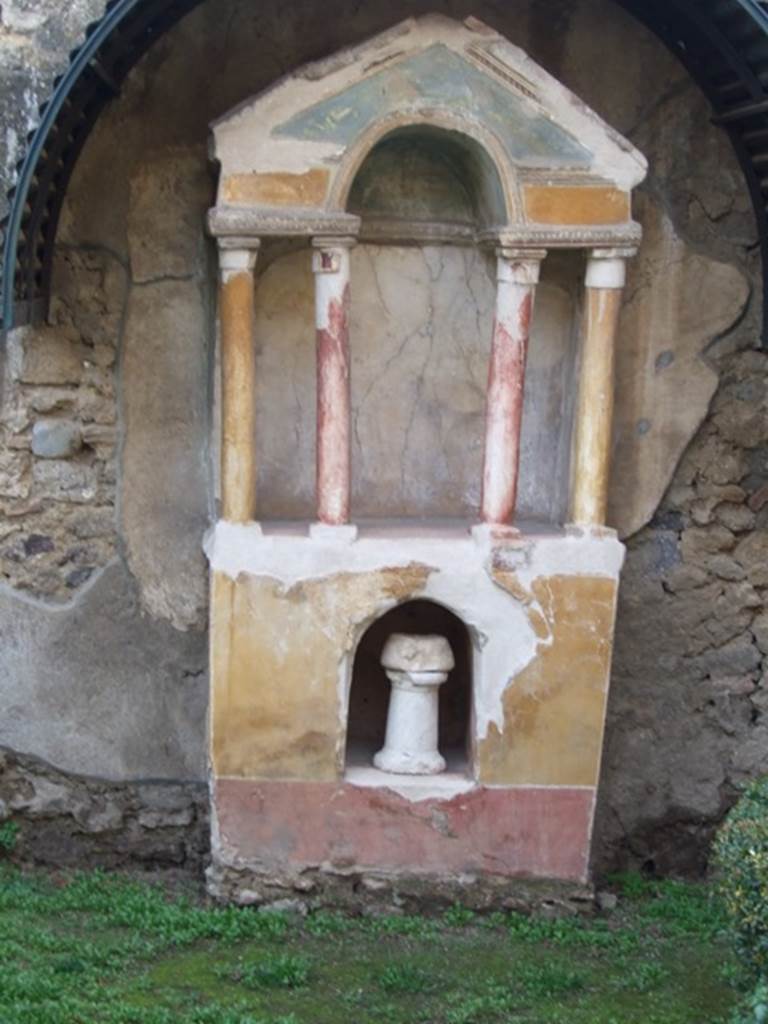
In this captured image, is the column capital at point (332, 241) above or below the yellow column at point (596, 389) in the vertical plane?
above

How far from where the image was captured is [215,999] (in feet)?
16.0

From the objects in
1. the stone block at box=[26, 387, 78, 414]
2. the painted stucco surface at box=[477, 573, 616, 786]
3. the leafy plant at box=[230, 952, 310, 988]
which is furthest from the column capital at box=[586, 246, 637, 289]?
the leafy plant at box=[230, 952, 310, 988]

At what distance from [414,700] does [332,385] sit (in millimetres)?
1181

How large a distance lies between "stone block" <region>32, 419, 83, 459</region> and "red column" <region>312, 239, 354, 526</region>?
0.92 meters

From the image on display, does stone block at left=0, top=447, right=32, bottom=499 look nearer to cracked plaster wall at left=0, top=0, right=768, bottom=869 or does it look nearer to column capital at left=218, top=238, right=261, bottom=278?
cracked plaster wall at left=0, top=0, right=768, bottom=869

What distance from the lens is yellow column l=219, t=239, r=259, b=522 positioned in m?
5.52

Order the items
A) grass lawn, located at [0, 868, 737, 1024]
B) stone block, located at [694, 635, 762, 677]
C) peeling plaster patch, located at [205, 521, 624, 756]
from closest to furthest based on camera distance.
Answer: grass lawn, located at [0, 868, 737, 1024] → peeling plaster patch, located at [205, 521, 624, 756] → stone block, located at [694, 635, 762, 677]

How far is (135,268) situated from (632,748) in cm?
264

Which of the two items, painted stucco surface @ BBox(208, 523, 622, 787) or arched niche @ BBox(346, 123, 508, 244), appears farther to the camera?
arched niche @ BBox(346, 123, 508, 244)

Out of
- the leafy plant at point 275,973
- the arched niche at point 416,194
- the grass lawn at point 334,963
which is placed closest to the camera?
the grass lawn at point 334,963

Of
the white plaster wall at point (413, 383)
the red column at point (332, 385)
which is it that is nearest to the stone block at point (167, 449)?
the white plaster wall at point (413, 383)

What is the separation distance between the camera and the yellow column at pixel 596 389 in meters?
5.68

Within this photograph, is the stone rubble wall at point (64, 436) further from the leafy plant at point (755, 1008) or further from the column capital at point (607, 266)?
the leafy plant at point (755, 1008)

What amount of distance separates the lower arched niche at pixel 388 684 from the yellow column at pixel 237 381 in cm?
85
